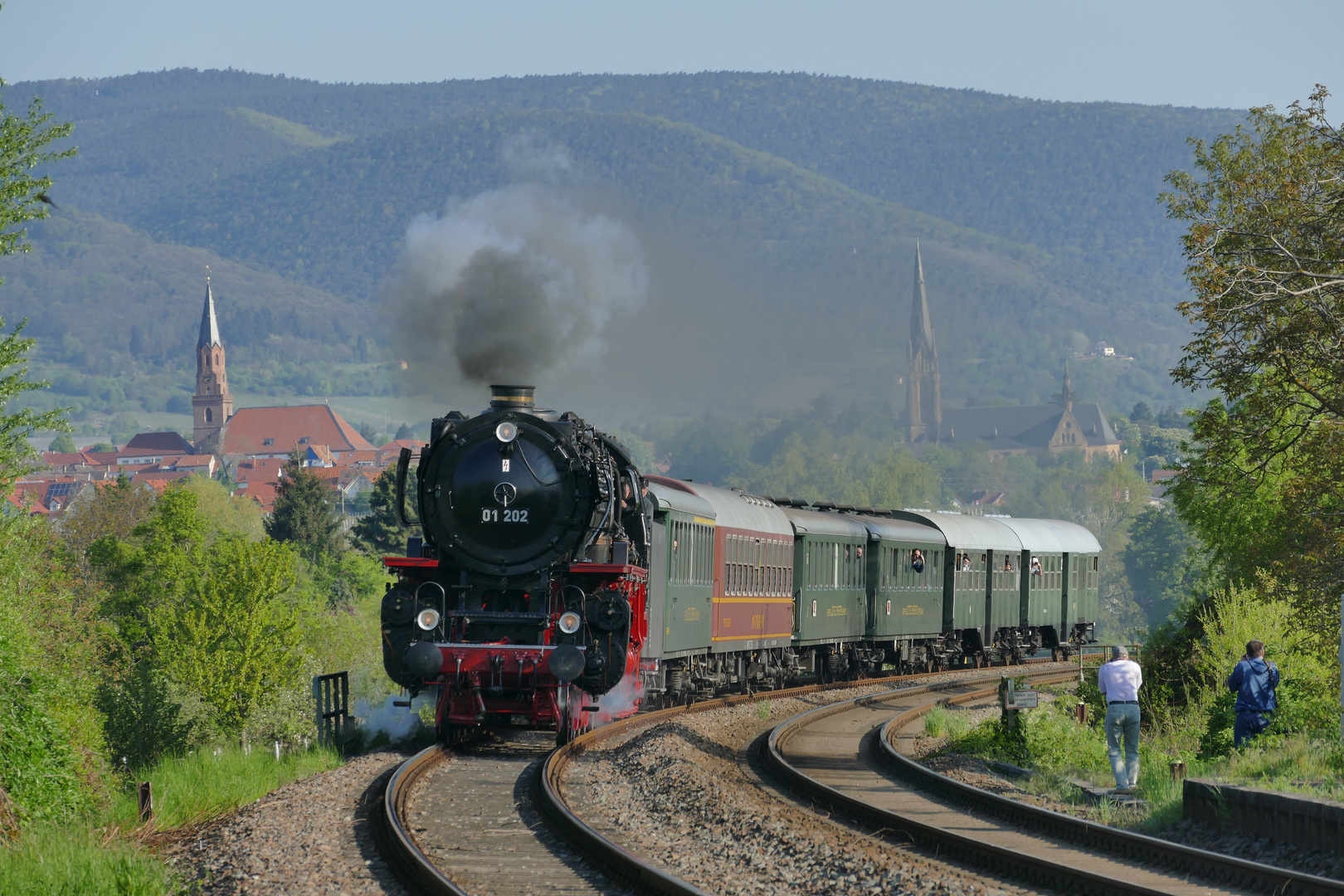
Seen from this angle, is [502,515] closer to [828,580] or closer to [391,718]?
[391,718]

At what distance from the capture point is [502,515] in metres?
16.6

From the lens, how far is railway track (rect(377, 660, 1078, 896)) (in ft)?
31.7

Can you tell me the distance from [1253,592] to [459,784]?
1292 cm

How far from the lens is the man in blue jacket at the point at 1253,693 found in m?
14.1

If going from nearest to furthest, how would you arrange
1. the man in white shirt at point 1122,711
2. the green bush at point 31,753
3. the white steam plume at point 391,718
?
1. the green bush at point 31,753
2. the man in white shirt at point 1122,711
3. the white steam plume at point 391,718

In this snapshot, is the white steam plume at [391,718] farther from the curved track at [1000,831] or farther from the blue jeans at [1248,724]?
the blue jeans at [1248,724]

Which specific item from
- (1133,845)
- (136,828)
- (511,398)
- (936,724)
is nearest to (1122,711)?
(1133,845)

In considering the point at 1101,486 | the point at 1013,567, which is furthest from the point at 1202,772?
the point at 1101,486

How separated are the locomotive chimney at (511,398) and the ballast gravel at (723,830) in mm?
4340

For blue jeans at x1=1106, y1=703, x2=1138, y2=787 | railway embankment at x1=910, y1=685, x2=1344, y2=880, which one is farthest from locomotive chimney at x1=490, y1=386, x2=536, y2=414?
blue jeans at x1=1106, y1=703, x2=1138, y2=787

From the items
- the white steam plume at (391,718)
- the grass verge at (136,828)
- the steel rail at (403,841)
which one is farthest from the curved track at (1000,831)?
the grass verge at (136,828)

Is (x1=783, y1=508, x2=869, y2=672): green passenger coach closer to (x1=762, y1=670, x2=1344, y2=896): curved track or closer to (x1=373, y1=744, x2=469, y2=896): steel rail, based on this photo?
(x1=762, y1=670, x2=1344, y2=896): curved track

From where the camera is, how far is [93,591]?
180ft

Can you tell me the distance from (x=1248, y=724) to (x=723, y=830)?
586 cm
